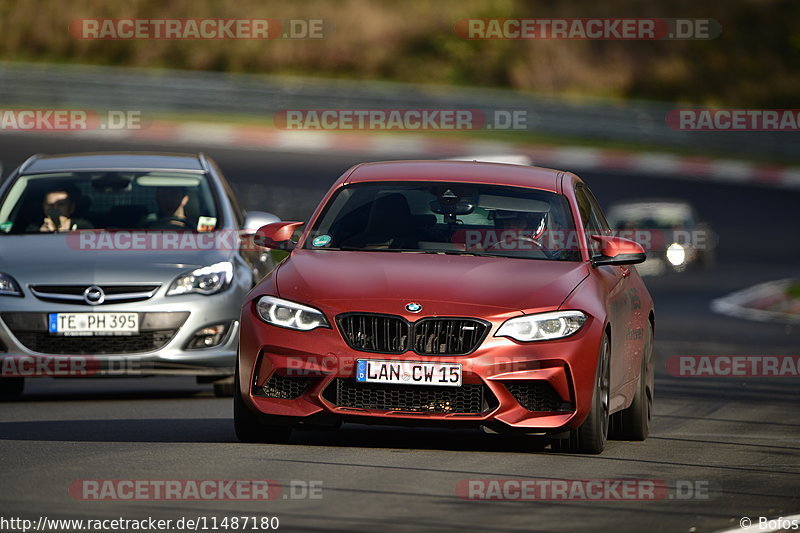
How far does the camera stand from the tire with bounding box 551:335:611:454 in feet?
30.3

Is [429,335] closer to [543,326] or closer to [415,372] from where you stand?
[415,372]

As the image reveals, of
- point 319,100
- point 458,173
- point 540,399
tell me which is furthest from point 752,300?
point 319,100

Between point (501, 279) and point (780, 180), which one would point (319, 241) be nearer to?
point (501, 279)

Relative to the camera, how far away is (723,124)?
5359 centimetres

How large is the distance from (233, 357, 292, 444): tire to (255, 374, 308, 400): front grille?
16cm

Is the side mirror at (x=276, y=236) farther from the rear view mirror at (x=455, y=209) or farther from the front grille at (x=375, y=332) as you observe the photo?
the front grille at (x=375, y=332)

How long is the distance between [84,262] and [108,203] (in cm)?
115

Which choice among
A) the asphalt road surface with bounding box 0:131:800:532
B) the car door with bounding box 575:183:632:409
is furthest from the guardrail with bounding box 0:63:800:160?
the car door with bounding box 575:183:632:409

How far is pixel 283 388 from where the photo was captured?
9.20m

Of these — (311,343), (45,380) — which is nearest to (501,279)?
(311,343)

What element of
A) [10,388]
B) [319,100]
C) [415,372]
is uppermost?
[415,372]

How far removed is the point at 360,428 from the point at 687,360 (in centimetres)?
794

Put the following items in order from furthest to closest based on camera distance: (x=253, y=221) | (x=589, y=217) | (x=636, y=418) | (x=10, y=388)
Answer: (x=253, y=221)
(x=10, y=388)
(x=589, y=217)
(x=636, y=418)

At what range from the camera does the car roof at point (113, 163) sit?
13.5 metres
